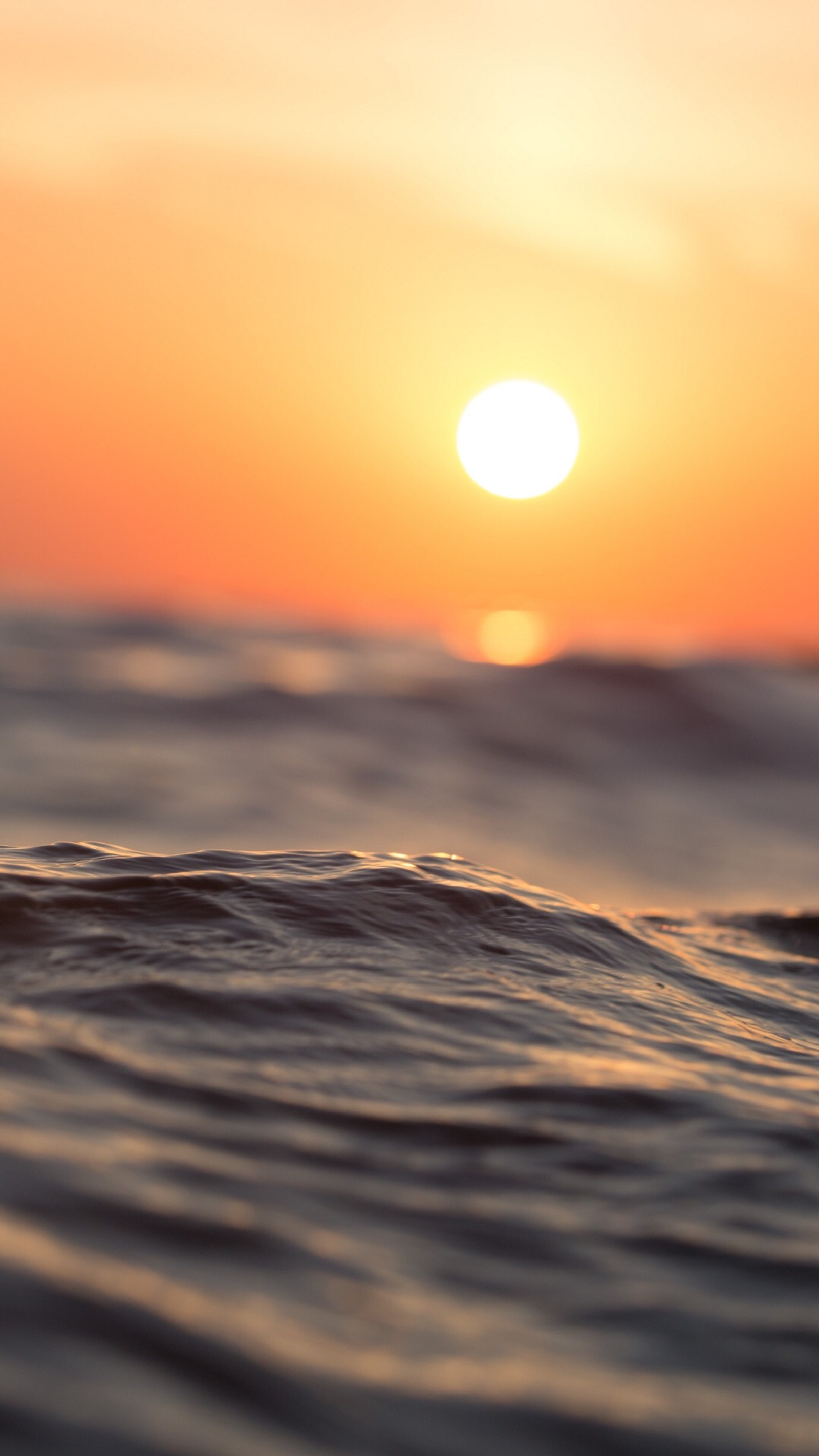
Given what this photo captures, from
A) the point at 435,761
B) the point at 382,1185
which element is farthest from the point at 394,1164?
the point at 435,761

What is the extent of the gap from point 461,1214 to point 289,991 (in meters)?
0.91

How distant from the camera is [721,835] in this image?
10281 millimetres

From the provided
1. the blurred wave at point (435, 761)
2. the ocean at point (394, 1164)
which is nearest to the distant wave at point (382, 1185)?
the ocean at point (394, 1164)

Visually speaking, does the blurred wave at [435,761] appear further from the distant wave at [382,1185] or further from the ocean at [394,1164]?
the distant wave at [382,1185]

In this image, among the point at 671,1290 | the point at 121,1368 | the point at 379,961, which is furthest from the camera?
the point at 379,961

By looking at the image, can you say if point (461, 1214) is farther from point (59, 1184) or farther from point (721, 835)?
point (721, 835)

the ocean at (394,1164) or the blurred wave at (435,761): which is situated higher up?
the blurred wave at (435,761)

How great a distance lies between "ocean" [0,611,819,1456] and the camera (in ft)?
4.62

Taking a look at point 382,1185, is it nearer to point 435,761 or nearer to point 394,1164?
Answer: point 394,1164

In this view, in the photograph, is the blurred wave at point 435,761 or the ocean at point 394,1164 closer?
the ocean at point 394,1164

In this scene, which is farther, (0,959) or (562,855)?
(562,855)

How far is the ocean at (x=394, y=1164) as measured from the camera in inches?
55.4

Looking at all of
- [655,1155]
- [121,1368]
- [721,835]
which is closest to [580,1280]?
[655,1155]

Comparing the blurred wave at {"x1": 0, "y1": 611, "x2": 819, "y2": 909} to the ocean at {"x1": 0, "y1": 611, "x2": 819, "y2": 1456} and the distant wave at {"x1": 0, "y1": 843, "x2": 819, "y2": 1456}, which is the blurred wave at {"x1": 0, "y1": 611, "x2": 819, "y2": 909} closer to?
the ocean at {"x1": 0, "y1": 611, "x2": 819, "y2": 1456}
